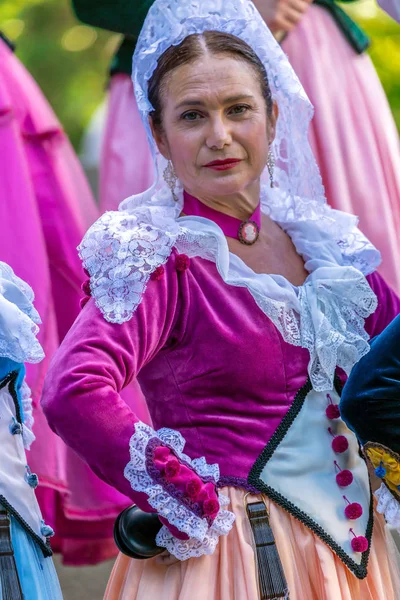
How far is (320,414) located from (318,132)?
1294 millimetres

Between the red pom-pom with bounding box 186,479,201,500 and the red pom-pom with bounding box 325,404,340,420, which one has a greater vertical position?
the red pom-pom with bounding box 186,479,201,500

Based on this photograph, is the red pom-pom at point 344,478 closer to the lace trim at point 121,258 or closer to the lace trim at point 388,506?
the lace trim at point 388,506

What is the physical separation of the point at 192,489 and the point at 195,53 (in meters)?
1.03

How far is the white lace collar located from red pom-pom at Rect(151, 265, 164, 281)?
0.01 meters

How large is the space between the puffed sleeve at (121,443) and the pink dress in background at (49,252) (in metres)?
1.00

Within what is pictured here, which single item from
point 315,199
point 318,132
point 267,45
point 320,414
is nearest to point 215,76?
point 267,45

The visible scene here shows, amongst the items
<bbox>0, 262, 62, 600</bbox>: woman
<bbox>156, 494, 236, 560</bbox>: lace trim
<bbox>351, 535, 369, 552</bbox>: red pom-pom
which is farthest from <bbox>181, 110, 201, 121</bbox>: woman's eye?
<bbox>351, 535, 369, 552</bbox>: red pom-pom

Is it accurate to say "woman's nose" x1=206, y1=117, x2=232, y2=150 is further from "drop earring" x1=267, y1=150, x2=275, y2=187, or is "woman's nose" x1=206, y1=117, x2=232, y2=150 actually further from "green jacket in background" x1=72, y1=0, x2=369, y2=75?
"green jacket in background" x1=72, y1=0, x2=369, y2=75

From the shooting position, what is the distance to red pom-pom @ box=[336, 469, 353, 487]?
2502 mm

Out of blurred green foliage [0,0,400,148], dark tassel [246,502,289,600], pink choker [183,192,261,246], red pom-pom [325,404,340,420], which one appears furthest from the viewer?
blurred green foliage [0,0,400,148]

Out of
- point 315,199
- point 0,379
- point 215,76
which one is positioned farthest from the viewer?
point 315,199

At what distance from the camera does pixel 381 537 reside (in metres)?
2.59

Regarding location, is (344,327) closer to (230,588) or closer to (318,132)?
(230,588)

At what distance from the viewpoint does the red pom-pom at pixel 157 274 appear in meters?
2.43
